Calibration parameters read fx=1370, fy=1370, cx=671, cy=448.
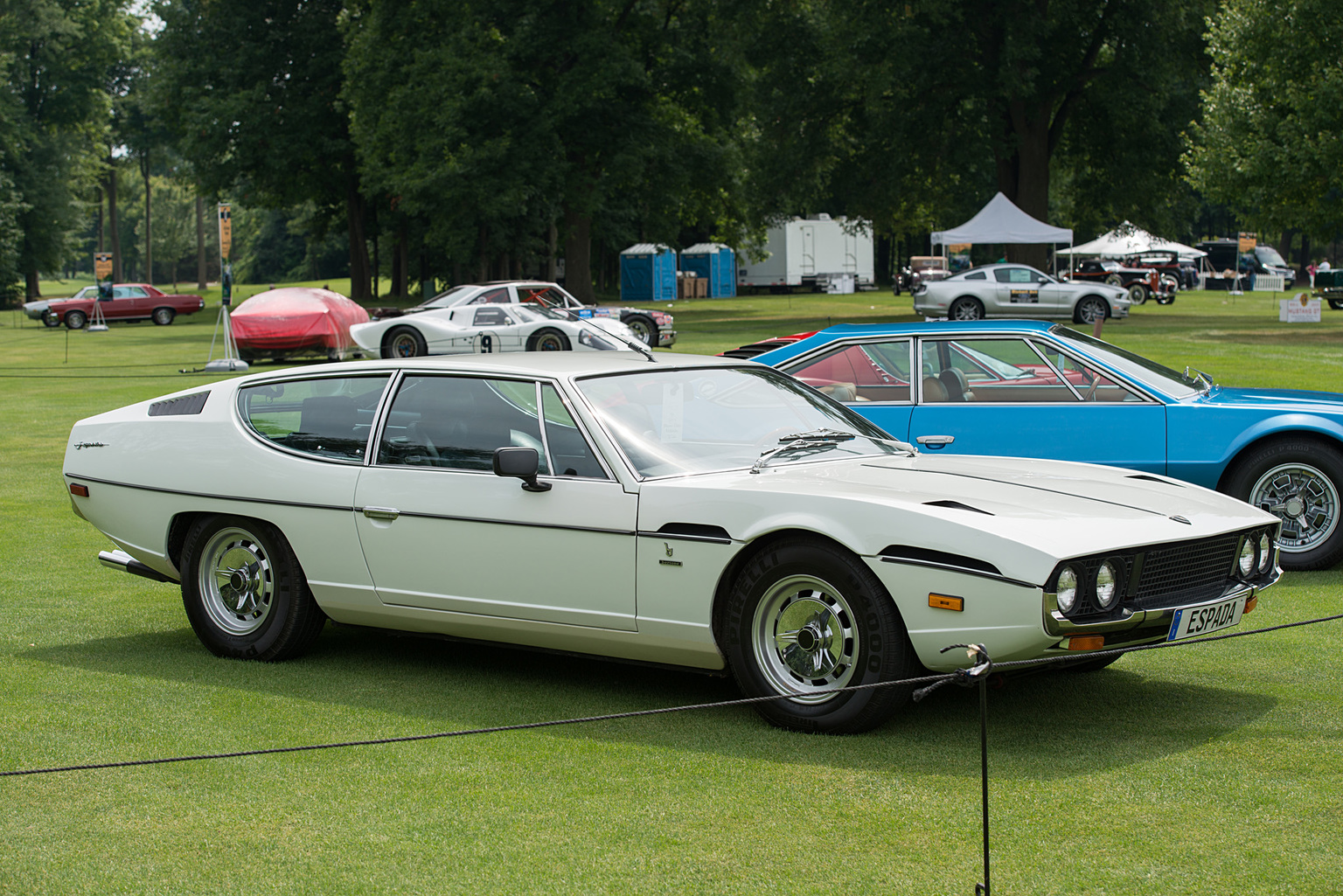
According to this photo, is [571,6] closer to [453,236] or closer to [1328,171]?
[453,236]

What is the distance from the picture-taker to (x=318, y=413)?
6156mm

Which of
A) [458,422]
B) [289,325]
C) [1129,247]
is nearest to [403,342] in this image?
[289,325]

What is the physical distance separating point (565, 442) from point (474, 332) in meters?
20.5

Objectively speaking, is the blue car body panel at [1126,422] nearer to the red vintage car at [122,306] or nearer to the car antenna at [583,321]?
the car antenna at [583,321]

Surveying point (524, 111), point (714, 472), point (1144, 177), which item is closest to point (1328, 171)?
point (1144, 177)

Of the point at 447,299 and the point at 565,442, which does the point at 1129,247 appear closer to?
the point at 447,299

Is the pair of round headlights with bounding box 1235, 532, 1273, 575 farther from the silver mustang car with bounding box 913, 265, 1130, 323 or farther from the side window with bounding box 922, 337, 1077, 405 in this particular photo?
the silver mustang car with bounding box 913, 265, 1130, 323

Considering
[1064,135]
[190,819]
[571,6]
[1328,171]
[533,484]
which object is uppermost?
[571,6]

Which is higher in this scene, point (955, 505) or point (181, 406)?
point (181, 406)

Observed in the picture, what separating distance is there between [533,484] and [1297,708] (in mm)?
3030

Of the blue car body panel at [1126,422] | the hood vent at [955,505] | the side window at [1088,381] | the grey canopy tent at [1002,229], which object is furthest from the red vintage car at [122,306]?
the hood vent at [955,505]

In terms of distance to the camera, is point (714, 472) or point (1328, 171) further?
point (1328, 171)

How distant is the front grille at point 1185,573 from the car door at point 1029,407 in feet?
9.24

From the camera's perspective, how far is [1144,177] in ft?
129
